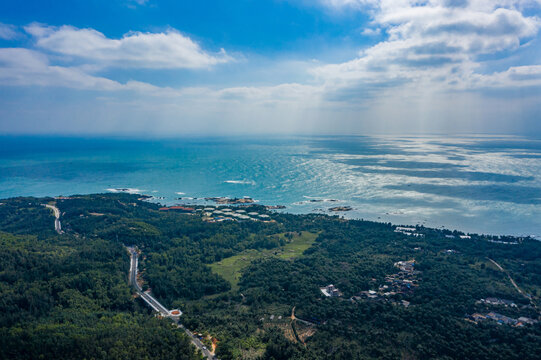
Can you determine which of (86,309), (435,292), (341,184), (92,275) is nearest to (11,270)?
(92,275)

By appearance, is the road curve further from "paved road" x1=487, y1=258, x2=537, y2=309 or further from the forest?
"paved road" x1=487, y1=258, x2=537, y2=309

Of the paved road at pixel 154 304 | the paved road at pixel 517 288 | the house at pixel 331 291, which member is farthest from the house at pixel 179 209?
the paved road at pixel 517 288

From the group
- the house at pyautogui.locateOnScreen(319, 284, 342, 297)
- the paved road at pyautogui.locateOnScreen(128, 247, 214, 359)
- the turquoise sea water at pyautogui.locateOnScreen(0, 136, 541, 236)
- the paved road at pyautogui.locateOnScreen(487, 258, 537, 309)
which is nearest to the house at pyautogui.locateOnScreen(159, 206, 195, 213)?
the turquoise sea water at pyautogui.locateOnScreen(0, 136, 541, 236)

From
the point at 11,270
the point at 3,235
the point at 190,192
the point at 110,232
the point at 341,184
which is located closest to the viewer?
the point at 11,270

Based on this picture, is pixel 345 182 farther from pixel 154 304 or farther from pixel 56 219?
pixel 154 304

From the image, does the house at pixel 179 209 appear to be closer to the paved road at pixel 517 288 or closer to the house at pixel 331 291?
the house at pixel 331 291

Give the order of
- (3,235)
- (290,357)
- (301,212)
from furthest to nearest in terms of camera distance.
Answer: (301,212), (3,235), (290,357)

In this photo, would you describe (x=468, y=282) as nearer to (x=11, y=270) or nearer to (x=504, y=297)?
(x=504, y=297)
